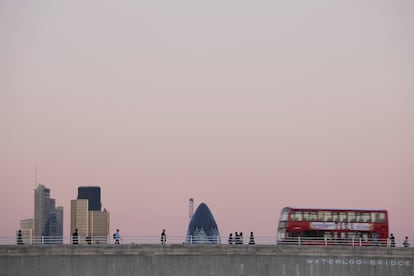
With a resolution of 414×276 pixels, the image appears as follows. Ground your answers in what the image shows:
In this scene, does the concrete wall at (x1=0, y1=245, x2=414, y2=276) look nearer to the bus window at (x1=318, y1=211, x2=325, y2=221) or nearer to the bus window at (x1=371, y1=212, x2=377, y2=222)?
the bus window at (x1=318, y1=211, x2=325, y2=221)

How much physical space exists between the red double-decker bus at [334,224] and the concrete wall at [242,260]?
8210 millimetres

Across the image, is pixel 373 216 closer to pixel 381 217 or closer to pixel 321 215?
pixel 381 217

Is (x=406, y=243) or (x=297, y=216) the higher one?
(x=297, y=216)

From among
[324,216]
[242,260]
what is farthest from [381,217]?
[242,260]

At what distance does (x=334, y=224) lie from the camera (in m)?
79.8

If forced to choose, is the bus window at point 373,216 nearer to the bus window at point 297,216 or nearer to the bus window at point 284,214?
the bus window at point 297,216

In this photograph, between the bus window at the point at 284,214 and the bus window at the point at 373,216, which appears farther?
the bus window at the point at 373,216

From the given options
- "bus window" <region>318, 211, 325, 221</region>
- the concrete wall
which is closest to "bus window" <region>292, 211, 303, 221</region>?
"bus window" <region>318, 211, 325, 221</region>

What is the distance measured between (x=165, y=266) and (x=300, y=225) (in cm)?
1448

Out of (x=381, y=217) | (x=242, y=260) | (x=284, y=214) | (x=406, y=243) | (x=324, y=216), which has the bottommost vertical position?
(x=242, y=260)

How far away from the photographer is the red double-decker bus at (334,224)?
7938 centimetres

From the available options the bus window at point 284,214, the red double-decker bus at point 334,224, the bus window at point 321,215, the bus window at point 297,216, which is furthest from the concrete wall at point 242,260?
the bus window at point 284,214

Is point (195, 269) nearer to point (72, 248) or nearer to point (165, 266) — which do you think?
point (165, 266)

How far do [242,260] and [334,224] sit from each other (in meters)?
12.3
